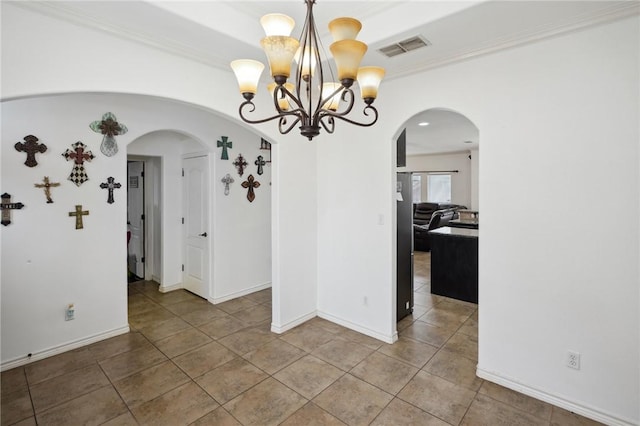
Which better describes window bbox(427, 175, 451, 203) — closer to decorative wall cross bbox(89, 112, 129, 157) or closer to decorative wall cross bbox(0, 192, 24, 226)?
decorative wall cross bbox(89, 112, 129, 157)

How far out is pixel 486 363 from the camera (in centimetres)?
261

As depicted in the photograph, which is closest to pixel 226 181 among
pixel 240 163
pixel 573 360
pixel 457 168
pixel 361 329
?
pixel 240 163

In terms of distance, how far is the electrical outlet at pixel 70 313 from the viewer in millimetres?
3143

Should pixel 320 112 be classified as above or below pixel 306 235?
above

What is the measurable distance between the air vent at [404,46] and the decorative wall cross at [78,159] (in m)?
3.01

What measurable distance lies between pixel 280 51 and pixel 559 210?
2138mm

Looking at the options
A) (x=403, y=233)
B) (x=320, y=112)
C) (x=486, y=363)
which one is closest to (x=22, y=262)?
(x=320, y=112)

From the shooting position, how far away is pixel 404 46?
2.47 meters

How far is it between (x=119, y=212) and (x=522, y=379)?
4088 mm

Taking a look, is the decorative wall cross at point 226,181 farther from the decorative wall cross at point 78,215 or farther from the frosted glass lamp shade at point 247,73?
the frosted glass lamp shade at point 247,73

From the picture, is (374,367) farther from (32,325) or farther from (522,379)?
(32,325)

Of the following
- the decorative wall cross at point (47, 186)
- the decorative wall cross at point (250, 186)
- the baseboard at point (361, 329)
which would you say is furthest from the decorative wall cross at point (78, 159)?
the baseboard at point (361, 329)

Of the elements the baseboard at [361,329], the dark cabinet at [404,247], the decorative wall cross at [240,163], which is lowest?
the baseboard at [361,329]

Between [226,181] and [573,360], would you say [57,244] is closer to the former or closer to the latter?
[226,181]
